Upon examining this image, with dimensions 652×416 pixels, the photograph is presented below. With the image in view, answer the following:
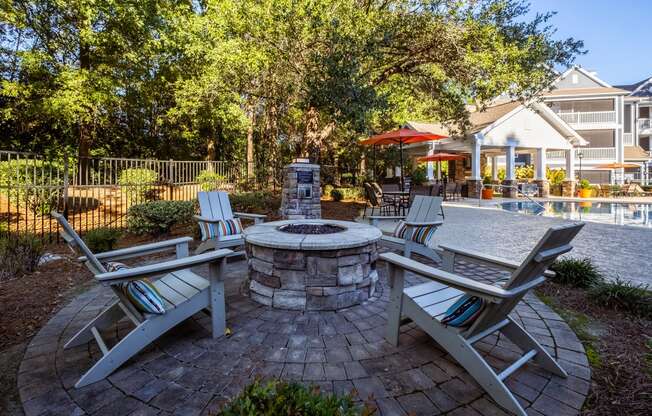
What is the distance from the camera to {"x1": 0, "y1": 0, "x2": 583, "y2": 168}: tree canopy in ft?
22.6

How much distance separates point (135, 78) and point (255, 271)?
10.9m

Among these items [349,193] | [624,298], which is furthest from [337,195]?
[624,298]

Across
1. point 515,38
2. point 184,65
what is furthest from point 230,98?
point 515,38

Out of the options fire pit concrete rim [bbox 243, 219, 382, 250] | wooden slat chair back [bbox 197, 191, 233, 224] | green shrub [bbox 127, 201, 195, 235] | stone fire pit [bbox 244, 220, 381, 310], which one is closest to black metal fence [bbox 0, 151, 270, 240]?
green shrub [bbox 127, 201, 195, 235]

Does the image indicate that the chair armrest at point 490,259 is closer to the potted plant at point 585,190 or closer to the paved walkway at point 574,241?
the paved walkway at point 574,241

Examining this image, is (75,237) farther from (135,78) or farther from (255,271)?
(135,78)

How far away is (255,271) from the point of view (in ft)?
10.4

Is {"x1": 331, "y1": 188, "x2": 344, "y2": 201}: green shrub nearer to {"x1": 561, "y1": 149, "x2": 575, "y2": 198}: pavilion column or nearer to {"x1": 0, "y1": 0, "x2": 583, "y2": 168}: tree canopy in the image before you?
{"x1": 0, "y1": 0, "x2": 583, "y2": 168}: tree canopy

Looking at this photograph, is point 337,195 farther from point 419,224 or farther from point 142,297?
point 142,297

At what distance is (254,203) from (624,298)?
693cm

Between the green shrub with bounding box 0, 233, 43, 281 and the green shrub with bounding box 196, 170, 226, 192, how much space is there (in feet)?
15.6

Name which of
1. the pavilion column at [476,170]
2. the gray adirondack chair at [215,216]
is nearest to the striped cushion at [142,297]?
the gray adirondack chair at [215,216]

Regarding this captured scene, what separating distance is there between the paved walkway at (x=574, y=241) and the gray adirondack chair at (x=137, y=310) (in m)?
4.24

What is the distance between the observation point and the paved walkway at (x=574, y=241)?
4.43 meters
